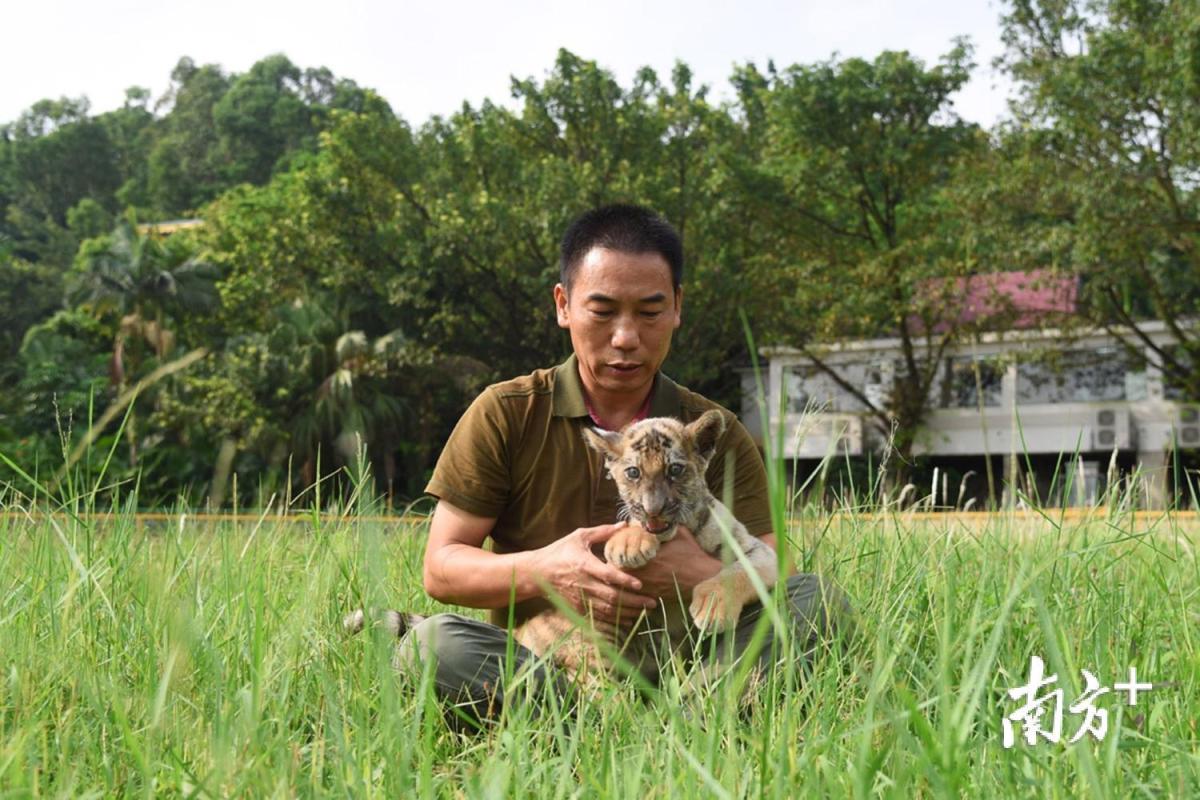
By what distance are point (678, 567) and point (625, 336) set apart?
0.66m

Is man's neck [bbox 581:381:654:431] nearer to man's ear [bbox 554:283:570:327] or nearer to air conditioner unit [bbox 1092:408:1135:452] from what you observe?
man's ear [bbox 554:283:570:327]

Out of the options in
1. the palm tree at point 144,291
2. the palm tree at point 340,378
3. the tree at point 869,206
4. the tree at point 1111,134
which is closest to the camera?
the tree at point 1111,134

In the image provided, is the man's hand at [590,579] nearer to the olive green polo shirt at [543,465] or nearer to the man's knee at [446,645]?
the man's knee at [446,645]

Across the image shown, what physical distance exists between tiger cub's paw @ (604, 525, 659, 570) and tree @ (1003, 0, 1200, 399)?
17.3m

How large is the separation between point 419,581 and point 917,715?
9.65ft

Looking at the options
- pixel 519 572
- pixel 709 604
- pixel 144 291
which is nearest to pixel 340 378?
pixel 144 291

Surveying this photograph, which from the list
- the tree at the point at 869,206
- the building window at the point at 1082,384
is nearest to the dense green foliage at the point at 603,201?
the tree at the point at 869,206

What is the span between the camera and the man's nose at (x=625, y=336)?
2.96 metres

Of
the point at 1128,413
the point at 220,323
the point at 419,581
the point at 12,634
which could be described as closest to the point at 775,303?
the point at 1128,413

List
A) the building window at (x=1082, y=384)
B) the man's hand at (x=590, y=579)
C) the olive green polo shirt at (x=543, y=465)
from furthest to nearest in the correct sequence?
the building window at (x=1082, y=384) → the olive green polo shirt at (x=543, y=465) → the man's hand at (x=590, y=579)

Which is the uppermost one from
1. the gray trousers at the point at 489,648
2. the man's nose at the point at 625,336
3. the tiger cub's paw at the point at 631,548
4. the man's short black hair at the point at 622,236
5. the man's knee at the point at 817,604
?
the man's short black hair at the point at 622,236

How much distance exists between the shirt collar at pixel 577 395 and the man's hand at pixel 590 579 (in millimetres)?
556

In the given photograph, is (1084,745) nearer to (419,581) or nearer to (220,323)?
(419,581)

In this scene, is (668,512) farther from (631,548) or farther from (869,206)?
(869,206)
